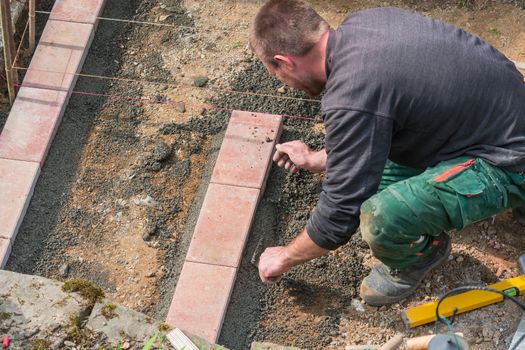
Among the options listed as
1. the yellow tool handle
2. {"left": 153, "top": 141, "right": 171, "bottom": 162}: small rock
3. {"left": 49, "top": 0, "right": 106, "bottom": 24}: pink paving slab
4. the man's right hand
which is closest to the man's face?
the man's right hand

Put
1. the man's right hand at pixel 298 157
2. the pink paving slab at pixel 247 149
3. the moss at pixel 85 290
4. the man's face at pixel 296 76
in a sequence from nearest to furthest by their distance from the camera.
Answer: the moss at pixel 85 290 → the man's face at pixel 296 76 → the man's right hand at pixel 298 157 → the pink paving slab at pixel 247 149

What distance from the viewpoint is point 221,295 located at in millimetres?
4160

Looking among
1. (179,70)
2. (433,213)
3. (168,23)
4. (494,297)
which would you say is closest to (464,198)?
(433,213)

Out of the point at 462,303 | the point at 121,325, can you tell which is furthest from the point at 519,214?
the point at 121,325

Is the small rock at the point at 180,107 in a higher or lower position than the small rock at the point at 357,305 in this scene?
higher

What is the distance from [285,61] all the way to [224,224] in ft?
4.34

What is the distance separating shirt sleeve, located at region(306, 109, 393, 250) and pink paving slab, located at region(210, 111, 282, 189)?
3.51ft

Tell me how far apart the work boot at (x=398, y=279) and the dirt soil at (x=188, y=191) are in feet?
0.36

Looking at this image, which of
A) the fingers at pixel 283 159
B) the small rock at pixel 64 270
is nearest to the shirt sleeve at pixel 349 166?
the fingers at pixel 283 159

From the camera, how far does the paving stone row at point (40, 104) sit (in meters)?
4.62

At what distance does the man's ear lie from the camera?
11.3ft

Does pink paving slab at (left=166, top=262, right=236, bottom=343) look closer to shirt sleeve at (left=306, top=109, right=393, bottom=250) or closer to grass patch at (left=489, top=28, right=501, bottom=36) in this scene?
shirt sleeve at (left=306, top=109, right=393, bottom=250)

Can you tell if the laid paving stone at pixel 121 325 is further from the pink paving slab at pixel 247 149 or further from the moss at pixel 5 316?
the pink paving slab at pixel 247 149

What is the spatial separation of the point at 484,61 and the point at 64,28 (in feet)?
10.5
